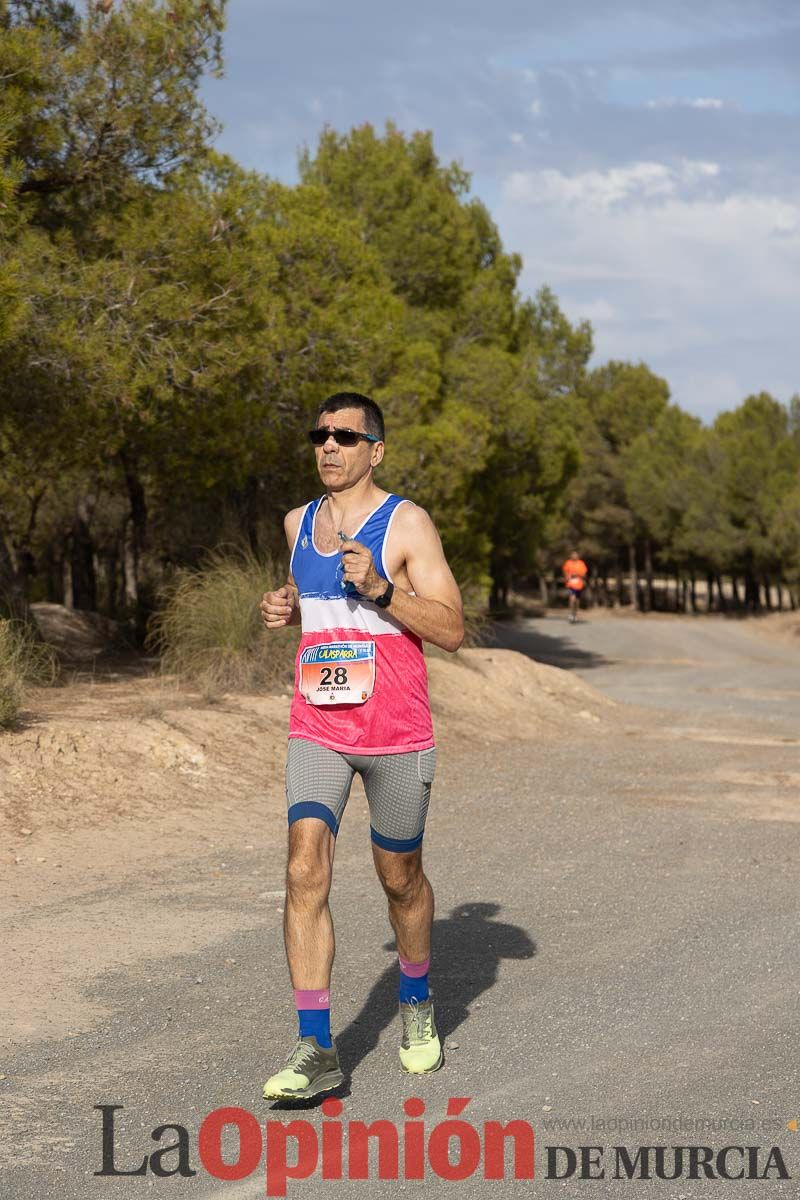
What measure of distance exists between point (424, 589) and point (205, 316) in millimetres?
10513

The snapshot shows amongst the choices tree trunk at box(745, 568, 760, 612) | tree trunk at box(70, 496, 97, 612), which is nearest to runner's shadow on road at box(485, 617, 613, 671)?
tree trunk at box(70, 496, 97, 612)

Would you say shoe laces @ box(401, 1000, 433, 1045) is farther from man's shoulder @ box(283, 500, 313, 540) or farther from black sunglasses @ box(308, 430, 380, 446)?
black sunglasses @ box(308, 430, 380, 446)

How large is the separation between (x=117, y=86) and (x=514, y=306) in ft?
64.4

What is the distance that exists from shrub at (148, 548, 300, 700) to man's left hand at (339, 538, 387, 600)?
904 cm

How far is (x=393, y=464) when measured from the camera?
22.3 metres

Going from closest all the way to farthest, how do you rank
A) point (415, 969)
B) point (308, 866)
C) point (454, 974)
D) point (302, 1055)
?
1. point (302, 1055)
2. point (308, 866)
3. point (415, 969)
4. point (454, 974)

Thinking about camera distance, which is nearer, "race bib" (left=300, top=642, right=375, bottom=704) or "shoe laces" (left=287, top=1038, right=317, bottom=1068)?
"shoe laces" (left=287, top=1038, right=317, bottom=1068)

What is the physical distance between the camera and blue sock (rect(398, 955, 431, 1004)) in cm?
495

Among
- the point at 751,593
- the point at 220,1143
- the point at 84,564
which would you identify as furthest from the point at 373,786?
the point at 751,593

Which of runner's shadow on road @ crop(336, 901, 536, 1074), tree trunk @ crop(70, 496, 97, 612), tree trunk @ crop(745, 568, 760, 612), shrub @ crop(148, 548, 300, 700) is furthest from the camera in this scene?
tree trunk @ crop(745, 568, 760, 612)

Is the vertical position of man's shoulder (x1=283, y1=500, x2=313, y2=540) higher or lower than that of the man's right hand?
higher

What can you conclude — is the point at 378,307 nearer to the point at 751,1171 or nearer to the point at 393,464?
the point at 393,464

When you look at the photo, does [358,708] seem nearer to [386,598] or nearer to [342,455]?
[386,598]

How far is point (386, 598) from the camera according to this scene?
4.56 metres
